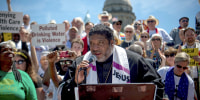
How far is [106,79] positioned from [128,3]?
5197 centimetres

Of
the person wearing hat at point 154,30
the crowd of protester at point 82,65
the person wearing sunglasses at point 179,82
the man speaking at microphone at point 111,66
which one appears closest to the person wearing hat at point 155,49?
the crowd of protester at point 82,65

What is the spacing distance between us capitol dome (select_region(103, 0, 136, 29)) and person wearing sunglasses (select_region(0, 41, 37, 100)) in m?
43.7

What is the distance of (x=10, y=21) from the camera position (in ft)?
→ 18.1

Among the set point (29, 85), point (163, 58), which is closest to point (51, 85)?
point (29, 85)

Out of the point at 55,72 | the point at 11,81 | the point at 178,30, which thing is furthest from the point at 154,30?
the point at 11,81

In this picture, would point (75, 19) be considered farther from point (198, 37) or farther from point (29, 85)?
point (29, 85)

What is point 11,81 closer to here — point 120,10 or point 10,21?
point 10,21

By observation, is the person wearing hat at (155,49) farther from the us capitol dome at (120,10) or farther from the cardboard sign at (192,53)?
the us capitol dome at (120,10)

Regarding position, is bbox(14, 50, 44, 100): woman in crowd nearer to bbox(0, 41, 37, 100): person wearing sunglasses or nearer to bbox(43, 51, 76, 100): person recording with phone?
bbox(43, 51, 76, 100): person recording with phone

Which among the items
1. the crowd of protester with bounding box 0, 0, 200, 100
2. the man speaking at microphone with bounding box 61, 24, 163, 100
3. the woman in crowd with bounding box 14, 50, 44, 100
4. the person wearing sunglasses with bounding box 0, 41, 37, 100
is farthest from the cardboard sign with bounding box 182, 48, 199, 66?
the person wearing sunglasses with bounding box 0, 41, 37, 100

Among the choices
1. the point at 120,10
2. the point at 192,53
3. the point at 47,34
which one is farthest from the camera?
the point at 120,10

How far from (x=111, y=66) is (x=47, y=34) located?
2.73m

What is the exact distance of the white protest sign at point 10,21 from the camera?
543cm

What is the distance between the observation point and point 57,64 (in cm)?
480
